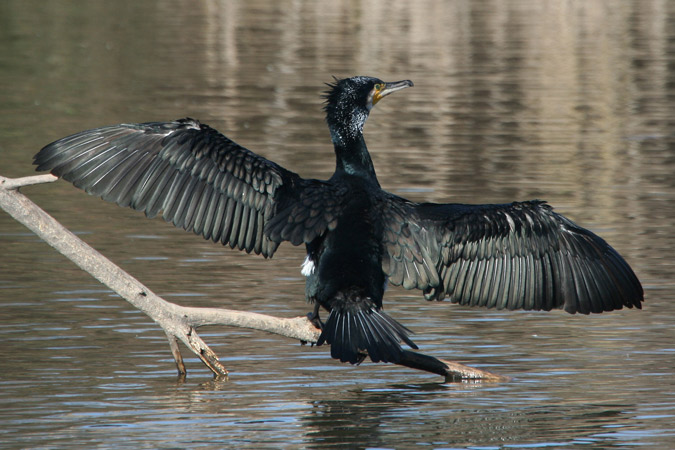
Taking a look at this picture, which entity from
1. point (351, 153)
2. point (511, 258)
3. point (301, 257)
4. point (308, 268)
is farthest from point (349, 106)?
point (301, 257)

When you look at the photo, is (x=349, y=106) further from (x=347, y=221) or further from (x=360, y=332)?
(x=360, y=332)

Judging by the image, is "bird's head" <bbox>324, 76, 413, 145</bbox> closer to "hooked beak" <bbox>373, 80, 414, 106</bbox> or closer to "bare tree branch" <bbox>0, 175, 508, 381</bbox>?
"hooked beak" <bbox>373, 80, 414, 106</bbox>

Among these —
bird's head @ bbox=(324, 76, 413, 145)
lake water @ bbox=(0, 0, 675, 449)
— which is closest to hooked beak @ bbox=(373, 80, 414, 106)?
bird's head @ bbox=(324, 76, 413, 145)

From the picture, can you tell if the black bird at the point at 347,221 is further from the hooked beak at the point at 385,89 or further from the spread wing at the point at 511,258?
the hooked beak at the point at 385,89

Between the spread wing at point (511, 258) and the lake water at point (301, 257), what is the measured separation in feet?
1.85

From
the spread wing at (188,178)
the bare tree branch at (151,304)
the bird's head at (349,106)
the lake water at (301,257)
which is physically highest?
the bird's head at (349,106)

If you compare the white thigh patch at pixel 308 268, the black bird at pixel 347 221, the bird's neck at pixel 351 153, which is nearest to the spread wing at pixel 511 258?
the black bird at pixel 347 221

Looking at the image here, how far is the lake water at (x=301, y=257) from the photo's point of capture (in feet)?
24.7

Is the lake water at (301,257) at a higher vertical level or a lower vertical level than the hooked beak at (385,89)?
lower

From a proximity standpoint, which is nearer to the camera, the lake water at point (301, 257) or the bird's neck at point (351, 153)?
the lake water at point (301, 257)

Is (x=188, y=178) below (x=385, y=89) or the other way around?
below

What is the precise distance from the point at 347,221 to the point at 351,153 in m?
0.54

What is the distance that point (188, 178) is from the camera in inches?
315

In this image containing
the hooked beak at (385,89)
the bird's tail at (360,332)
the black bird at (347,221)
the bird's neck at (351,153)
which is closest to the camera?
the bird's tail at (360,332)
